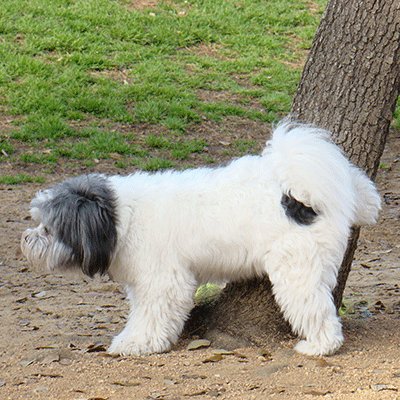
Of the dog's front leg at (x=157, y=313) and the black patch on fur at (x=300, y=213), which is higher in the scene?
the black patch on fur at (x=300, y=213)

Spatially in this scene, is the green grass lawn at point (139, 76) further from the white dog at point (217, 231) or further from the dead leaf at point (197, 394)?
the dead leaf at point (197, 394)

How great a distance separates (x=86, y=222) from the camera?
211 inches

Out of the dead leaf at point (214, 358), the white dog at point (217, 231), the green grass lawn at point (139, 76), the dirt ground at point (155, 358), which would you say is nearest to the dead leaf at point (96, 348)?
the dirt ground at point (155, 358)

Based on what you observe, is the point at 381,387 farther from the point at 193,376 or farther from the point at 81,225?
the point at 81,225

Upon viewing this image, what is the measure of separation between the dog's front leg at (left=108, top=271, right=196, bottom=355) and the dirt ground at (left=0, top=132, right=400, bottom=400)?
0.28ft

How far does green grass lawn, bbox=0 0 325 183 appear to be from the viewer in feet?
36.2

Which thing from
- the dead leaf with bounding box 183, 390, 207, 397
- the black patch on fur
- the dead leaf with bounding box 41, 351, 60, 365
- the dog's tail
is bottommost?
the dead leaf with bounding box 41, 351, 60, 365

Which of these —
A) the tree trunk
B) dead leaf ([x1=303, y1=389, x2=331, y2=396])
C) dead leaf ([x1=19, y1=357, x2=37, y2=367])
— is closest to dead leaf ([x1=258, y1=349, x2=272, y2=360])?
the tree trunk

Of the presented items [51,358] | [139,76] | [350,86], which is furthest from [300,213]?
[139,76]

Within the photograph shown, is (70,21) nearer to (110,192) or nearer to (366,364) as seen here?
(110,192)

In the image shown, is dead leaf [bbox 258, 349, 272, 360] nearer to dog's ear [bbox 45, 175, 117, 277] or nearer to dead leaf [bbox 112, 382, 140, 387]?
dead leaf [bbox 112, 382, 140, 387]

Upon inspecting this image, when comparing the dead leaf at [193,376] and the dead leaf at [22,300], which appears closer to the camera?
the dead leaf at [193,376]

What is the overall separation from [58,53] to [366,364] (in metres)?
8.75

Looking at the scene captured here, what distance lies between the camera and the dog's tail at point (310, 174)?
5.14 m
